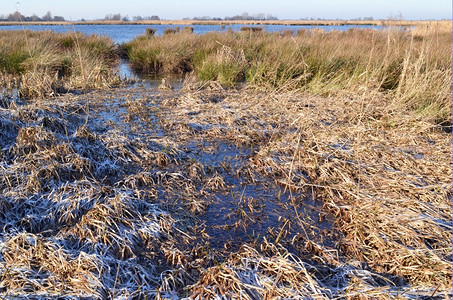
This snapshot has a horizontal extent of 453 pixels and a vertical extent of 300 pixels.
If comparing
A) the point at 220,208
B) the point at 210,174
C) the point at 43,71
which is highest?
the point at 43,71

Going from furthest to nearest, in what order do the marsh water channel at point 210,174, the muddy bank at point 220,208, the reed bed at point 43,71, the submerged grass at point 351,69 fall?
the reed bed at point 43,71
the submerged grass at point 351,69
the marsh water channel at point 210,174
the muddy bank at point 220,208

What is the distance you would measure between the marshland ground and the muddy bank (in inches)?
0.6

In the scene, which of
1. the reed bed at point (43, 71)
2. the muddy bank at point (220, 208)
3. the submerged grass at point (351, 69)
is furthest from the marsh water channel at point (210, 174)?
the submerged grass at point (351, 69)

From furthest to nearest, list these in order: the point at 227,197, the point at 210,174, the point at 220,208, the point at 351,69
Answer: the point at 351,69 < the point at 210,174 < the point at 227,197 < the point at 220,208

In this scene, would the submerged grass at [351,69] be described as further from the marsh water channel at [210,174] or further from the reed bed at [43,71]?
the reed bed at [43,71]

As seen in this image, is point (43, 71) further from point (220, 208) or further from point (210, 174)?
point (220, 208)

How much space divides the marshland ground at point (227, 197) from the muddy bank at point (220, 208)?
0.01m

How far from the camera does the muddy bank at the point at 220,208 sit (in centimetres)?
237

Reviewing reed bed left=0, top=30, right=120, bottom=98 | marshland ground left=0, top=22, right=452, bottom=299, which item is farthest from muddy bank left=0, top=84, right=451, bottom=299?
reed bed left=0, top=30, right=120, bottom=98

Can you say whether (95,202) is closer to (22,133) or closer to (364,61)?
(22,133)

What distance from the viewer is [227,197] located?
3.68m

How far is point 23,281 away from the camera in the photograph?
2.25m

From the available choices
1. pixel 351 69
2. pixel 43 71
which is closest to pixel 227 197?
pixel 351 69

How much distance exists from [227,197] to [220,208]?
0.79ft
